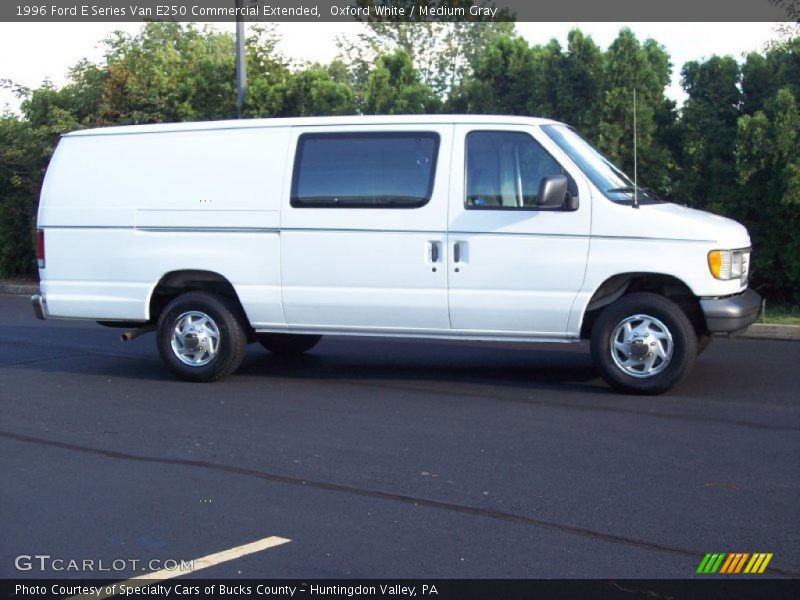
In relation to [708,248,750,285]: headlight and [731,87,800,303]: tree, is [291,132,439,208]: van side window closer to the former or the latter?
[708,248,750,285]: headlight

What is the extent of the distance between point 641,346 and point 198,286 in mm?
3960

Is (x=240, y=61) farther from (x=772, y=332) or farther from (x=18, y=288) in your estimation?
(x=772, y=332)

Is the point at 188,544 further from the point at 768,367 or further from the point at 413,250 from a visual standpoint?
the point at 768,367

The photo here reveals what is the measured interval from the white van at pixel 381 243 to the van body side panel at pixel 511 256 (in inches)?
0.5

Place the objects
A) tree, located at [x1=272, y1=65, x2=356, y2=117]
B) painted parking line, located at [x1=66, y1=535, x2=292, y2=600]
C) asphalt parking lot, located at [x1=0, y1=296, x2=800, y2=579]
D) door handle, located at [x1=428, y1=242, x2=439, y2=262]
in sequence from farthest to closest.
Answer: tree, located at [x1=272, y1=65, x2=356, y2=117], door handle, located at [x1=428, y1=242, x2=439, y2=262], asphalt parking lot, located at [x1=0, y1=296, x2=800, y2=579], painted parking line, located at [x1=66, y1=535, x2=292, y2=600]

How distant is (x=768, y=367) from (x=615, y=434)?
3294 millimetres

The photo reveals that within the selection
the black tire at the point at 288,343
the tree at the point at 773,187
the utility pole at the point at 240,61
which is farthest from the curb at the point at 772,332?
the utility pole at the point at 240,61

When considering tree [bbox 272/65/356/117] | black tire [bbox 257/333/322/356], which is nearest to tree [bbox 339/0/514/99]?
tree [bbox 272/65/356/117]

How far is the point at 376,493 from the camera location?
6320mm

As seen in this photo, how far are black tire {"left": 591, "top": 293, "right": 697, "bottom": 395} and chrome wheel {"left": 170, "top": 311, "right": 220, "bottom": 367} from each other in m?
3.36

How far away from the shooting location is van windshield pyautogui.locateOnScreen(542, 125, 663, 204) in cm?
898

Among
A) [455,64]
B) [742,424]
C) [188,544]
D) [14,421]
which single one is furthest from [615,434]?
[455,64]
